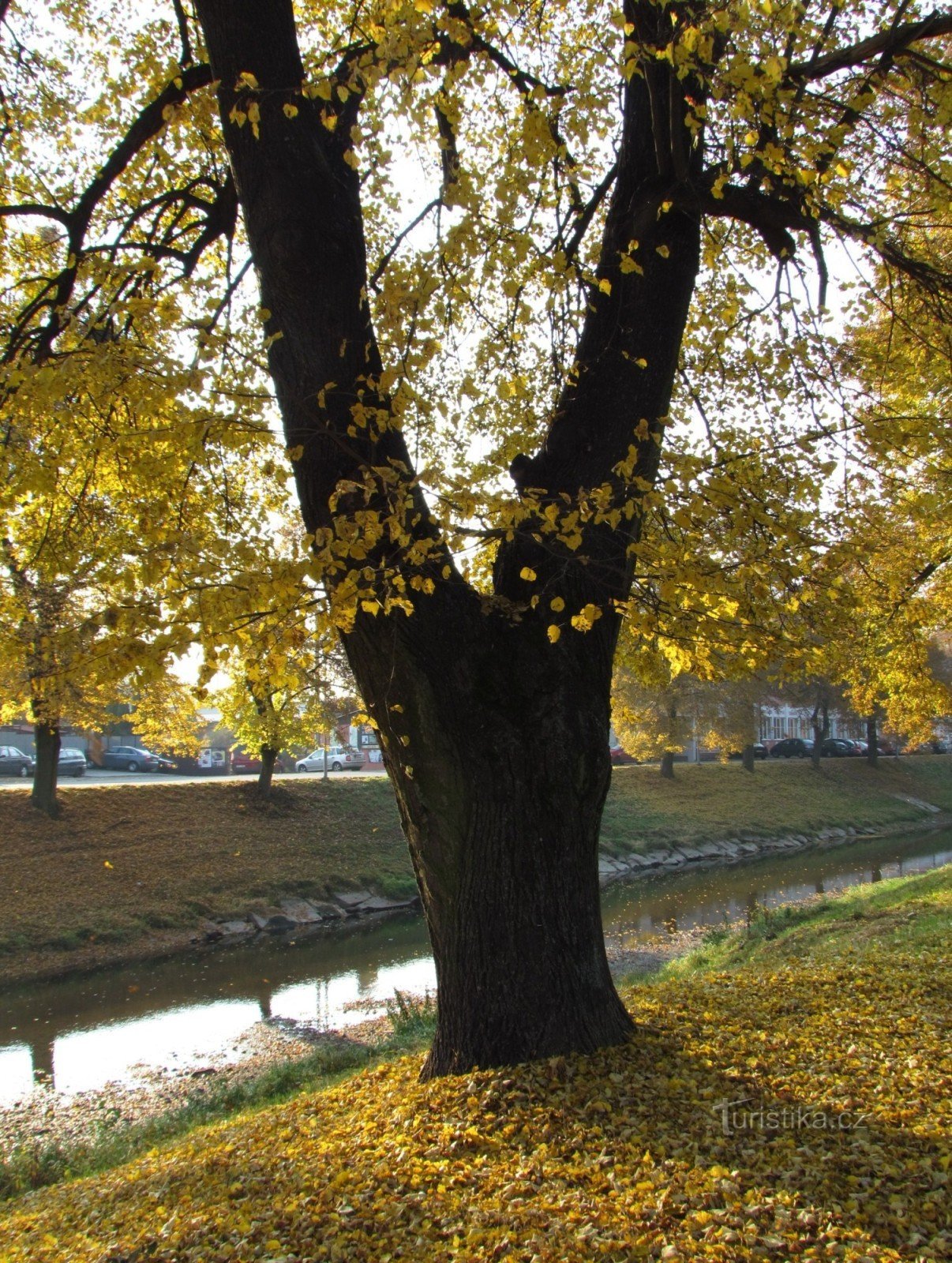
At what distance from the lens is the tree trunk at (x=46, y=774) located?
66.6ft

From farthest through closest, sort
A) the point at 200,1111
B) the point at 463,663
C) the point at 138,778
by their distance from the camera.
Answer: the point at 138,778, the point at 200,1111, the point at 463,663

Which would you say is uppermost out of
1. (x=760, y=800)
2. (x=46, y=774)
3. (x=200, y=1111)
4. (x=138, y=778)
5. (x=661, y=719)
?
(x=661, y=719)

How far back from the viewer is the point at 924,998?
567cm

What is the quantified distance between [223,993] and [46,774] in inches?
354

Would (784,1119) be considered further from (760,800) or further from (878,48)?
(760,800)

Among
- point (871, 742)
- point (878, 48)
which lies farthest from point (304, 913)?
point (871, 742)

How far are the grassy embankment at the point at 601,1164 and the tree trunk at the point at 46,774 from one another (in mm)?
16448

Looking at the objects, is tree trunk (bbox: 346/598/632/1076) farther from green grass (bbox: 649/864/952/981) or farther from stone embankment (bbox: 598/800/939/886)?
stone embankment (bbox: 598/800/939/886)

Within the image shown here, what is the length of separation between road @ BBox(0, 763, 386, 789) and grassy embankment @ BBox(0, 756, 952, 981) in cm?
105

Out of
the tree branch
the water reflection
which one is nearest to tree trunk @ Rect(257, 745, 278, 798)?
the water reflection

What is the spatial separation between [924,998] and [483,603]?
377cm

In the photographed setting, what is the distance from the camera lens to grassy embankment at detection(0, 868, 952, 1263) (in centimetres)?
313

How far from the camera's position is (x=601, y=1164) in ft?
11.9

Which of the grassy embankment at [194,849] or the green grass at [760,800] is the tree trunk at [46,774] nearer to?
the grassy embankment at [194,849]
